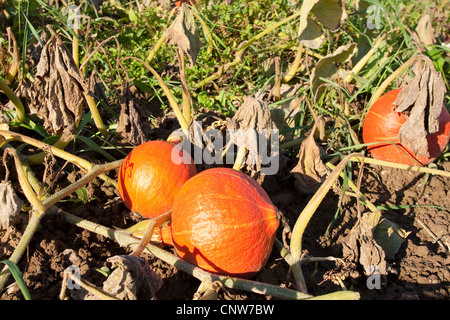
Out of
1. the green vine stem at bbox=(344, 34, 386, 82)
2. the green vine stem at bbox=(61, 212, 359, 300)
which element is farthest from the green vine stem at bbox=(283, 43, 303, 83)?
the green vine stem at bbox=(61, 212, 359, 300)

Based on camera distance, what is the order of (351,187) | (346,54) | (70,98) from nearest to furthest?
(70,98) → (351,187) → (346,54)

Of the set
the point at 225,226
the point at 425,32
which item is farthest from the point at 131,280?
the point at 425,32

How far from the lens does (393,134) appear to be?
305cm

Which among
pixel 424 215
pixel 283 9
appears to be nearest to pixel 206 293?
pixel 424 215

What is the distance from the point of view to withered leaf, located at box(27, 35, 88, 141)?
8.16 ft

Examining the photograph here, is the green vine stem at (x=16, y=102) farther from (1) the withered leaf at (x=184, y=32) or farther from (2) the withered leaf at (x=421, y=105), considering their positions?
(2) the withered leaf at (x=421, y=105)

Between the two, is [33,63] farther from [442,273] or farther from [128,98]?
[442,273]

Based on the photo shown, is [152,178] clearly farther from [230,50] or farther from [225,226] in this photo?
[230,50]

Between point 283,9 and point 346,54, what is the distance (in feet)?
3.75

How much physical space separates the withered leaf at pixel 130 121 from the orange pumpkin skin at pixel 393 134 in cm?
160

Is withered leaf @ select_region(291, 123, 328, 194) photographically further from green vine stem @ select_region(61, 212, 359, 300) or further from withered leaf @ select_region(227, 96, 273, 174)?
green vine stem @ select_region(61, 212, 359, 300)

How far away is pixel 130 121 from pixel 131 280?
1137mm

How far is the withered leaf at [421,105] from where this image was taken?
2.76 meters

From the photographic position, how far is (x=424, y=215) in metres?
2.88
